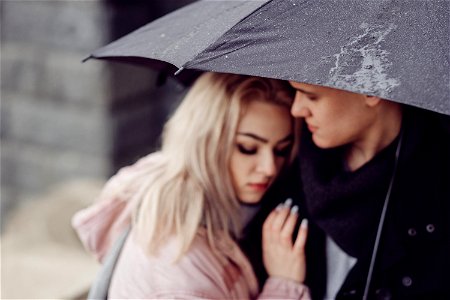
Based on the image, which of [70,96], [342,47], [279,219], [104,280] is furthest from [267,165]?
[70,96]

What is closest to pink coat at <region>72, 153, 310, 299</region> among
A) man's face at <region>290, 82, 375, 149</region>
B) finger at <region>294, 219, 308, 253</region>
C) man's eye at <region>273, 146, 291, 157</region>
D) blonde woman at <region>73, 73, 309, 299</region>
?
blonde woman at <region>73, 73, 309, 299</region>

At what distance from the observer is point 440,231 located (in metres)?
2.55

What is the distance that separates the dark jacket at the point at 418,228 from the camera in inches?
100

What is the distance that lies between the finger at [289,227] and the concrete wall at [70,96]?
216 cm

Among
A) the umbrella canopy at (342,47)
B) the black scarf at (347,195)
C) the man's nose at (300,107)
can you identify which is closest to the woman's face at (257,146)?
the black scarf at (347,195)

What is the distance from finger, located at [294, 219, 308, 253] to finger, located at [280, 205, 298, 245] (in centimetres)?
3

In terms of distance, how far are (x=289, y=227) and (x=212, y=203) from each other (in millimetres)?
257

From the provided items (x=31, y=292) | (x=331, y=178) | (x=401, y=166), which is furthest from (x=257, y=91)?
(x=31, y=292)

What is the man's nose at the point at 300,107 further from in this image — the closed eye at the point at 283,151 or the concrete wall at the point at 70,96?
the concrete wall at the point at 70,96

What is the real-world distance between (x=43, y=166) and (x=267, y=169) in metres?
2.78

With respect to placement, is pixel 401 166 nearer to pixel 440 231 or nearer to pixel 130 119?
pixel 440 231

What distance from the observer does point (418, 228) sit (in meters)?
2.57

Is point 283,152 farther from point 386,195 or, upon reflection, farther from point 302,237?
point 386,195

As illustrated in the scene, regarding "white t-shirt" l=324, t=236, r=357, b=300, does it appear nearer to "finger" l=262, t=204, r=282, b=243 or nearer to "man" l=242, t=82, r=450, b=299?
"man" l=242, t=82, r=450, b=299
